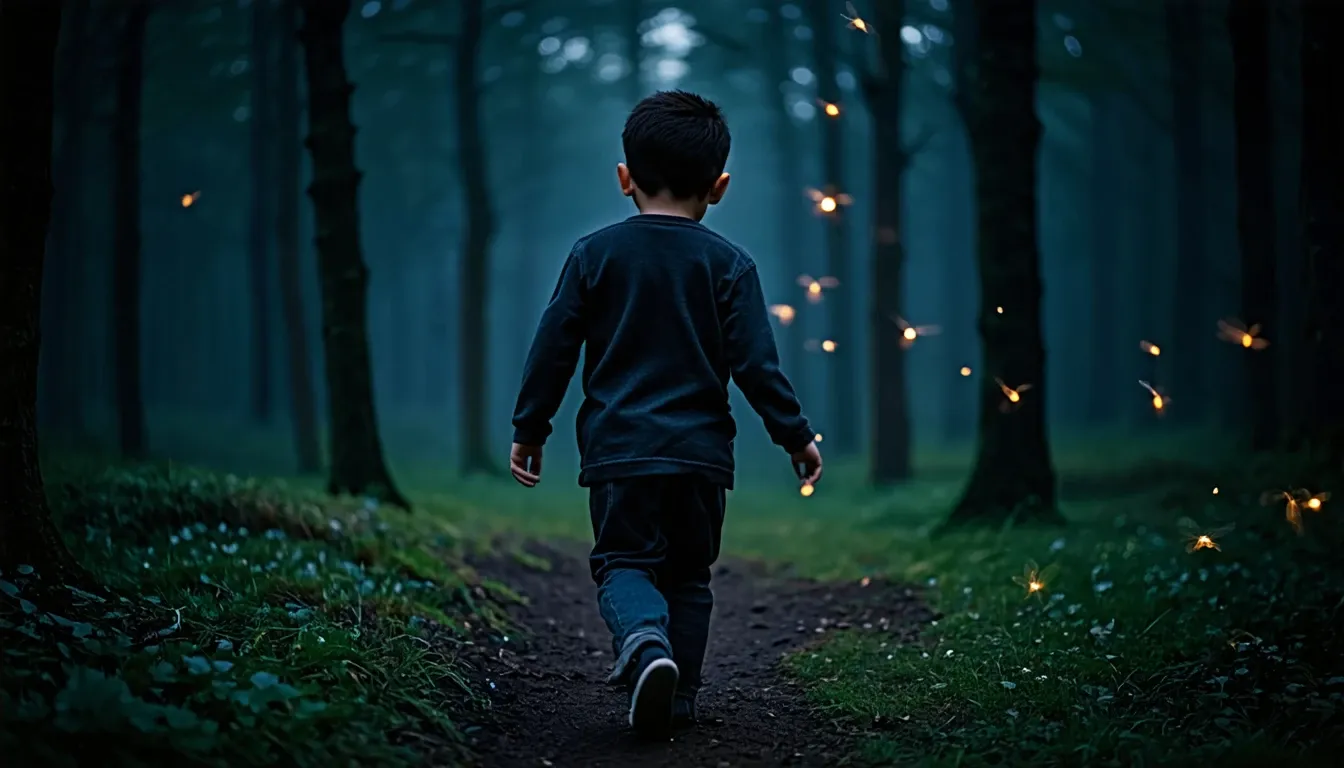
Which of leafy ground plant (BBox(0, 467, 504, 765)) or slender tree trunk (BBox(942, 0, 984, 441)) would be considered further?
slender tree trunk (BBox(942, 0, 984, 441))

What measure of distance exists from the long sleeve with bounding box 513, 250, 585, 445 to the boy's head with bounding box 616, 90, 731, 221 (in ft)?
1.33

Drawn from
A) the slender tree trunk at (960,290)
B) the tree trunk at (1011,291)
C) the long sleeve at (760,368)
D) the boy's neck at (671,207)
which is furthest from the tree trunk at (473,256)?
the long sleeve at (760,368)

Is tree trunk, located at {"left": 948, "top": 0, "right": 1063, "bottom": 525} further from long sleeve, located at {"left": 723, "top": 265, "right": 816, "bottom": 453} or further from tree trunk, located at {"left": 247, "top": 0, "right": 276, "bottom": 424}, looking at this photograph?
tree trunk, located at {"left": 247, "top": 0, "right": 276, "bottom": 424}

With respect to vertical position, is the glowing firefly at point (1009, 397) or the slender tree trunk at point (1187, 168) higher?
the slender tree trunk at point (1187, 168)

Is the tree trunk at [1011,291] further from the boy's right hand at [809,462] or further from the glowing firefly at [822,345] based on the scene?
the boy's right hand at [809,462]

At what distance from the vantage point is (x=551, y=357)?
4195 mm

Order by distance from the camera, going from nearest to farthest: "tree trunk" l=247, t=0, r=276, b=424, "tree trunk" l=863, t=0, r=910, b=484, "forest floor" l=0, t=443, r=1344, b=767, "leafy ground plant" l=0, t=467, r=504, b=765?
"leafy ground plant" l=0, t=467, r=504, b=765
"forest floor" l=0, t=443, r=1344, b=767
"tree trunk" l=863, t=0, r=910, b=484
"tree trunk" l=247, t=0, r=276, b=424

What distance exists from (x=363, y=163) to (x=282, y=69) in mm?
12751

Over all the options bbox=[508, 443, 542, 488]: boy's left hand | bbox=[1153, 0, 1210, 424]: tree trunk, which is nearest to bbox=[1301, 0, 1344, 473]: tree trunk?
bbox=[508, 443, 542, 488]: boy's left hand

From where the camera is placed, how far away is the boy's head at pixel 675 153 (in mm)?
Answer: 4191

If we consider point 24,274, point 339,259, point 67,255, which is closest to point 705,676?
point 24,274

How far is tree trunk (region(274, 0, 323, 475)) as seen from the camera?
52.4 ft

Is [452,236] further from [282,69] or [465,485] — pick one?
[465,485]

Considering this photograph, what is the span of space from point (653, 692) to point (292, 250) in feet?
46.5
